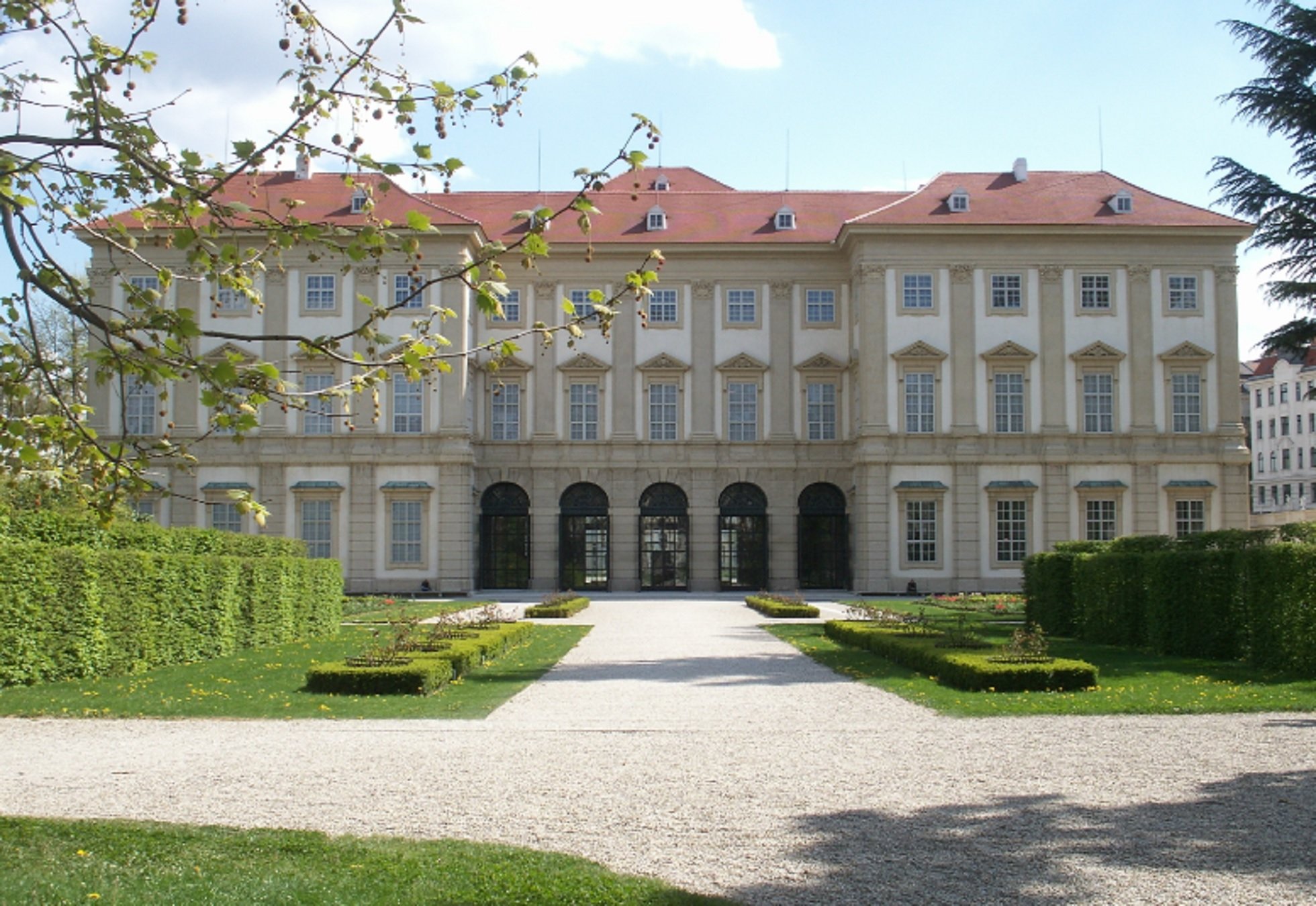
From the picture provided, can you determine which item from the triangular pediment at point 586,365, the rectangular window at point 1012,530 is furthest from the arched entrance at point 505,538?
the rectangular window at point 1012,530

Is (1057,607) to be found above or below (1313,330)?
below

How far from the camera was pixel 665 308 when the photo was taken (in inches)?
1886

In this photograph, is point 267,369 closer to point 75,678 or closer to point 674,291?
point 75,678

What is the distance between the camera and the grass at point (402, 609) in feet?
103

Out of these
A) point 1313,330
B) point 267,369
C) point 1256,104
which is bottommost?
point 267,369

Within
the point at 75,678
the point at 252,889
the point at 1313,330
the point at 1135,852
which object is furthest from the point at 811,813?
the point at 1313,330

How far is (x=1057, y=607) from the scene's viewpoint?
27.4 metres

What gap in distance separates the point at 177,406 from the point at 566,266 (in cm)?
1456

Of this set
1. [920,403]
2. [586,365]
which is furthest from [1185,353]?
[586,365]

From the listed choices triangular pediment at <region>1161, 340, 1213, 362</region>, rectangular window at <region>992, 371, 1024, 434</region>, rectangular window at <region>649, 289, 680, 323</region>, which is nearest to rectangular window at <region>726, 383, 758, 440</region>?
rectangular window at <region>649, 289, 680, 323</region>

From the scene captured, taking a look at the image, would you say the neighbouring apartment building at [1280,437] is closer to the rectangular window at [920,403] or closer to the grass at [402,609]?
the rectangular window at [920,403]

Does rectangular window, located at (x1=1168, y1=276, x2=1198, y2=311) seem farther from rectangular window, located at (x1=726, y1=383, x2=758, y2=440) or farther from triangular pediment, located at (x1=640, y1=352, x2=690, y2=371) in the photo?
triangular pediment, located at (x1=640, y1=352, x2=690, y2=371)

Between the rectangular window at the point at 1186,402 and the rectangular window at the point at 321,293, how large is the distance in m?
29.6

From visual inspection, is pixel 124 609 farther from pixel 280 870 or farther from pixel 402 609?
pixel 402 609
